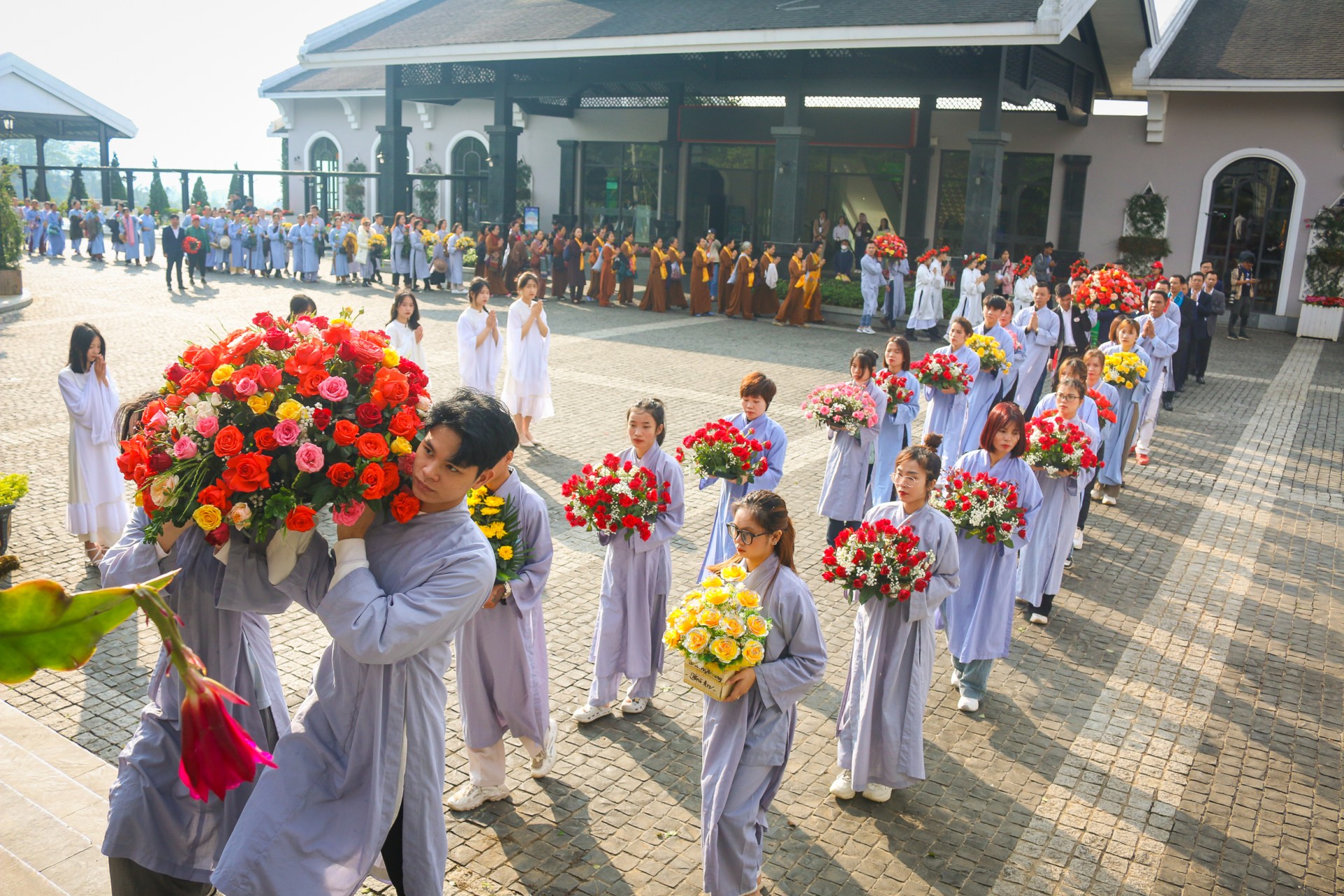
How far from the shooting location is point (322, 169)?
129 ft

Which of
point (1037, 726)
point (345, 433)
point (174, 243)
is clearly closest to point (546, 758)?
point (345, 433)

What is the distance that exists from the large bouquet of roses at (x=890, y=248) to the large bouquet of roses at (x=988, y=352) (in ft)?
37.0

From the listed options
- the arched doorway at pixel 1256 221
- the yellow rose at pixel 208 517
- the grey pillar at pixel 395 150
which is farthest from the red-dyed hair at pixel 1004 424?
the grey pillar at pixel 395 150

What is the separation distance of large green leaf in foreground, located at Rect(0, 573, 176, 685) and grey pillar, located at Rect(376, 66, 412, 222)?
28980 millimetres

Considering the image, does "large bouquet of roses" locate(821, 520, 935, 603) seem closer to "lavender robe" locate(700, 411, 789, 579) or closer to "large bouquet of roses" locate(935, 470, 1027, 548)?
"large bouquet of roses" locate(935, 470, 1027, 548)

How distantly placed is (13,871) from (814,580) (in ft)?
18.7

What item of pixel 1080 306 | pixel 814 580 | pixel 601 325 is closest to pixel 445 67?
pixel 601 325

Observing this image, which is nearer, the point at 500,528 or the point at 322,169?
the point at 500,528

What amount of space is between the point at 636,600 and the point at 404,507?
2.99m

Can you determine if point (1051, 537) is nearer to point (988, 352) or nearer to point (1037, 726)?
point (1037, 726)

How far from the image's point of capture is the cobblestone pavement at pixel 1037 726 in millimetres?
4871

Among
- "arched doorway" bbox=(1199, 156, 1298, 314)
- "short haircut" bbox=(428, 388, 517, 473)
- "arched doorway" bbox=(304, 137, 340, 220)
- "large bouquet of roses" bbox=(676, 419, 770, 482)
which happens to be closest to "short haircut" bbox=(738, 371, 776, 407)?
"large bouquet of roses" bbox=(676, 419, 770, 482)

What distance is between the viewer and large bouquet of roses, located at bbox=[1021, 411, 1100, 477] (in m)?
7.80

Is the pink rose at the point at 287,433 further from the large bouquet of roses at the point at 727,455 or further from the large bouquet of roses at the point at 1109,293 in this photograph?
the large bouquet of roses at the point at 1109,293
